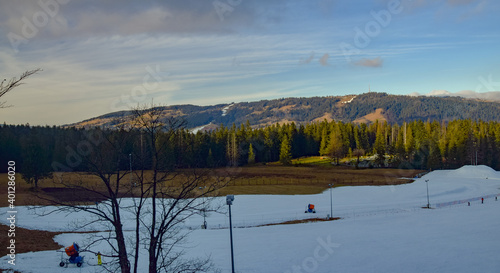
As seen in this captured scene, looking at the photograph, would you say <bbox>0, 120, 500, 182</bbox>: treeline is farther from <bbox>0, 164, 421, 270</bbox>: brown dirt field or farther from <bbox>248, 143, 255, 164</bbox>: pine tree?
<bbox>0, 164, 421, 270</bbox>: brown dirt field

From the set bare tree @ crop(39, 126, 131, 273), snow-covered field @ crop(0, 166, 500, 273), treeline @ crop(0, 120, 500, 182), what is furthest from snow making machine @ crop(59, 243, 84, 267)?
treeline @ crop(0, 120, 500, 182)

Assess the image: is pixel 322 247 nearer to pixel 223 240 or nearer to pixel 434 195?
pixel 223 240

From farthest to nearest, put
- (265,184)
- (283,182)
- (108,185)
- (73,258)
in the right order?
(283,182)
(265,184)
(73,258)
(108,185)

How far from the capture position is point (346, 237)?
32375mm

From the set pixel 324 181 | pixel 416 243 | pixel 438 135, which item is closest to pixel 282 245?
pixel 416 243

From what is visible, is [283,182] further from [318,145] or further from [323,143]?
[318,145]

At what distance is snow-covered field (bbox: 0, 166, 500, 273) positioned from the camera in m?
24.6

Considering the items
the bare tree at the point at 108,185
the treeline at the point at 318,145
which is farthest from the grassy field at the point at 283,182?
the bare tree at the point at 108,185

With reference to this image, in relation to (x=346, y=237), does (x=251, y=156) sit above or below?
above

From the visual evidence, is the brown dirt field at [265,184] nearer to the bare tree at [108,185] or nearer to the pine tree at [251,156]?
the pine tree at [251,156]

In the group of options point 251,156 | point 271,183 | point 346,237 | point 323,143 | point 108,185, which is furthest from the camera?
point 323,143

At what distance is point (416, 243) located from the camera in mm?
29766

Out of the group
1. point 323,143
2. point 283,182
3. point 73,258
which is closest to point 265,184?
point 283,182

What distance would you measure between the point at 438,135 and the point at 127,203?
10175cm
